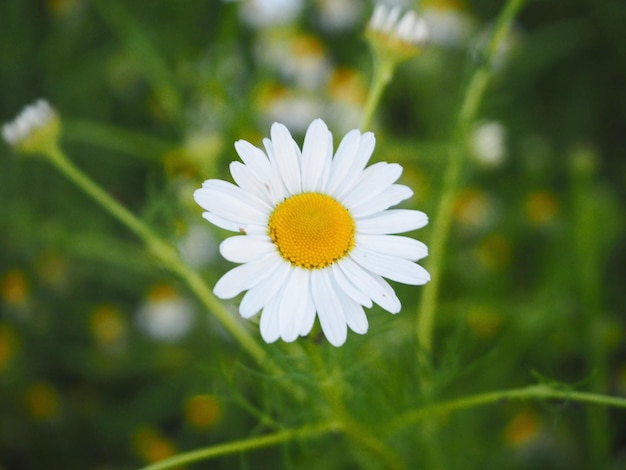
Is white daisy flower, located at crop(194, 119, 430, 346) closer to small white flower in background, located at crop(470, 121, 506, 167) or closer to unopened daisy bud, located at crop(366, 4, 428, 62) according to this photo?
unopened daisy bud, located at crop(366, 4, 428, 62)

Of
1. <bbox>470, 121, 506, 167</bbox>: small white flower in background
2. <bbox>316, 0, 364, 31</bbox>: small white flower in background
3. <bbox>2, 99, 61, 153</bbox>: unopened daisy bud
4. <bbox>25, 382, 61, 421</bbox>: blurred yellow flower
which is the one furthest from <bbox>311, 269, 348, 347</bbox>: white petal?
<bbox>316, 0, 364, 31</bbox>: small white flower in background

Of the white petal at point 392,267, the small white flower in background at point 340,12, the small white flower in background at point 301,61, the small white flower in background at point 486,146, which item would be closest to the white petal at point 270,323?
the white petal at point 392,267

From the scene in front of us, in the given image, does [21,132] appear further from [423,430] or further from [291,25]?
[291,25]

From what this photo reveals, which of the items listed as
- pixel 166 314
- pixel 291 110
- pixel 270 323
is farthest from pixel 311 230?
pixel 291 110

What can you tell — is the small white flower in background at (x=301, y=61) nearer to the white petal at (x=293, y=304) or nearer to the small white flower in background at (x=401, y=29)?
the small white flower in background at (x=401, y=29)

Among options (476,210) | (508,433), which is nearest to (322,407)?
(508,433)

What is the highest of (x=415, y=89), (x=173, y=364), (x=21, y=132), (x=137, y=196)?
(x=415, y=89)
